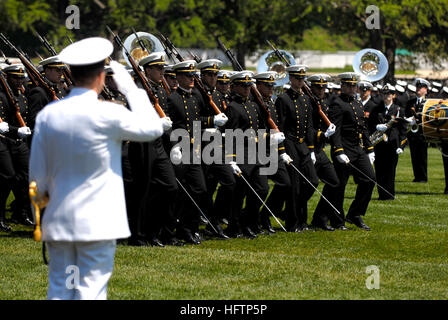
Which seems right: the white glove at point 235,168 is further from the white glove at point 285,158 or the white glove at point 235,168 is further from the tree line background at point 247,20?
the tree line background at point 247,20

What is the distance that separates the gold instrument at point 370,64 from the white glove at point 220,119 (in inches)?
331

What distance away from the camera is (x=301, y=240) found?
39.4 feet

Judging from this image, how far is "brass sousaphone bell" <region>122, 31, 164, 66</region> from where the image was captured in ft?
45.7

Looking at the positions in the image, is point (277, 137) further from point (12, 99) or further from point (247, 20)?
point (247, 20)

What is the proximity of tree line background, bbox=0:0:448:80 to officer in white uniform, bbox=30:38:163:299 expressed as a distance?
3488 cm

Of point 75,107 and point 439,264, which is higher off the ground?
point 75,107

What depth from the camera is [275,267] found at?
9648 millimetres

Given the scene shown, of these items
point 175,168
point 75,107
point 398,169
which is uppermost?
point 75,107

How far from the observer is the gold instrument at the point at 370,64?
1946cm

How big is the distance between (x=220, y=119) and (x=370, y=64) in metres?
8.80

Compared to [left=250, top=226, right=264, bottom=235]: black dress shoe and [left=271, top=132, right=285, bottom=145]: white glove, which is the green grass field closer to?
[left=250, top=226, right=264, bottom=235]: black dress shoe

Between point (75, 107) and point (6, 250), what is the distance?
17.8 ft

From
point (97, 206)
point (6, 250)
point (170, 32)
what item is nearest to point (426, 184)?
point (6, 250)

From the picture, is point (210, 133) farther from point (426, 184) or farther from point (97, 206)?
point (426, 184)
